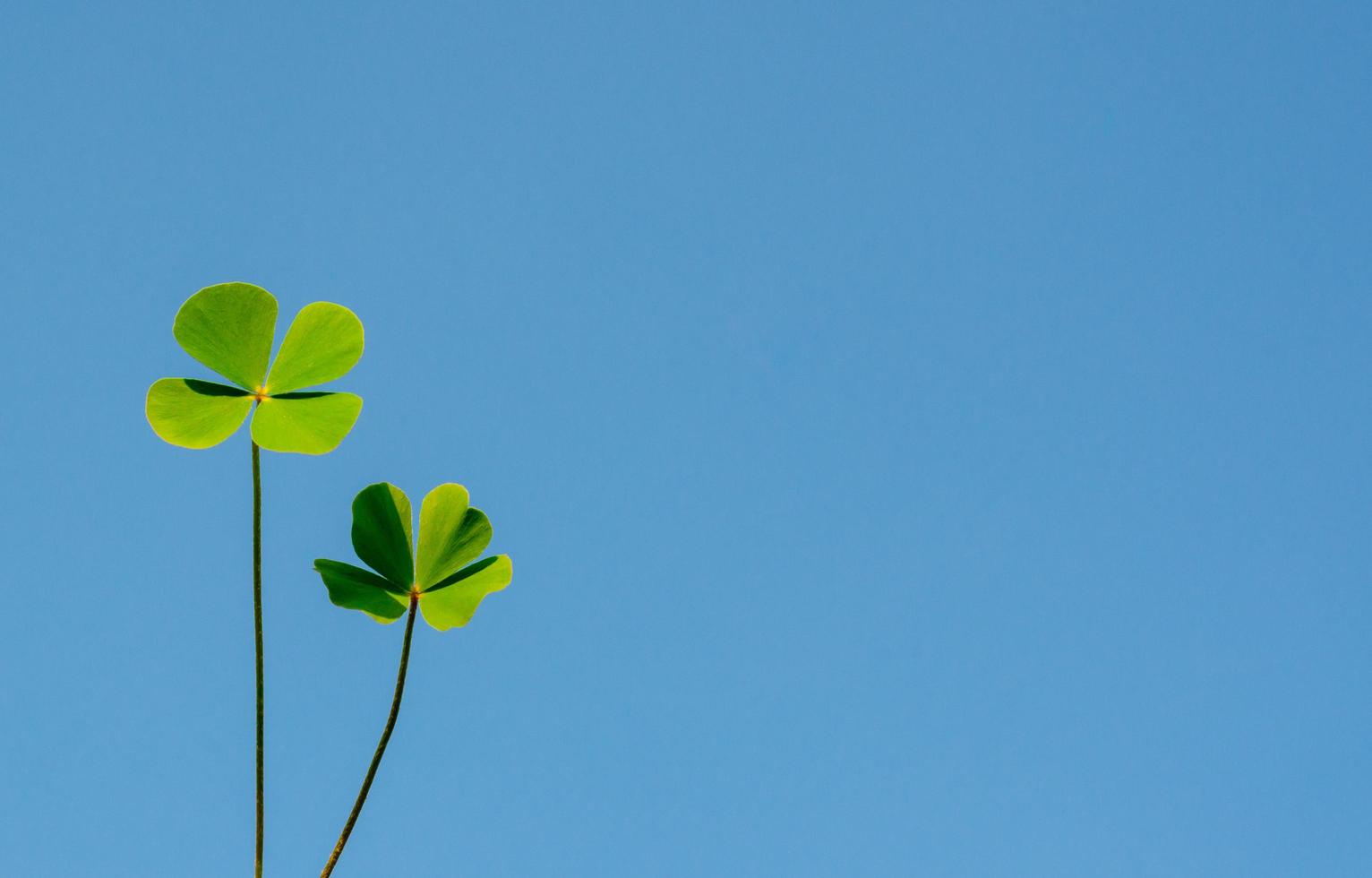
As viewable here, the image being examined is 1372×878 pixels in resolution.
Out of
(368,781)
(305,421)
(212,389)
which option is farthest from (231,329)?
(368,781)

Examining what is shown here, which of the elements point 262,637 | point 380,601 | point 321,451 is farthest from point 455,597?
point 262,637

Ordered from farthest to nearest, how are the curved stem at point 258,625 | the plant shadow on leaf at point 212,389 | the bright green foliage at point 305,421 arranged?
the plant shadow on leaf at point 212,389 → the bright green foliage at point 305,421 → the curved stem at point 258,625

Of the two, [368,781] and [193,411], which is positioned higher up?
[193,411]

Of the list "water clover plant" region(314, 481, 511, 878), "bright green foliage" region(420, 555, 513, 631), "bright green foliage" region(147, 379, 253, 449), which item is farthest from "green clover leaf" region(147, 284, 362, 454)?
"bright green foliage" region(420, 555, 513, 631)

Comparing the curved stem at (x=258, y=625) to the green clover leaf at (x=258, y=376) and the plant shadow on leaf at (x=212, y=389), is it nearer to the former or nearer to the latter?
the green clover leaf at (x=258, y=376)

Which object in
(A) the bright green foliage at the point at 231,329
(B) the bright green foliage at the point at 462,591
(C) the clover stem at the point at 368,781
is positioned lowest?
(C) the clover stem at the point at 368,781

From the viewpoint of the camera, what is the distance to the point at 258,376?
143 centimetres

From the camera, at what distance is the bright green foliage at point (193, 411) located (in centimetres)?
131

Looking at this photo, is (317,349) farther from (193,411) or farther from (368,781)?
(368,781)

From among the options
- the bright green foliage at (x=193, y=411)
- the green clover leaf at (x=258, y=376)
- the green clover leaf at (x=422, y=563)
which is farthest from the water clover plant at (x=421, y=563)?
the bright green foliage at (x=193, y=411)

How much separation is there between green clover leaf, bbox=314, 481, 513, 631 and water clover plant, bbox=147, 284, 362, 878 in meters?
0.12

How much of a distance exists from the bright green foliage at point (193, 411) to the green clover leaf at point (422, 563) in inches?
8.7

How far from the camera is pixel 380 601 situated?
1.34m

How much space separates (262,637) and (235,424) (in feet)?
1.55
